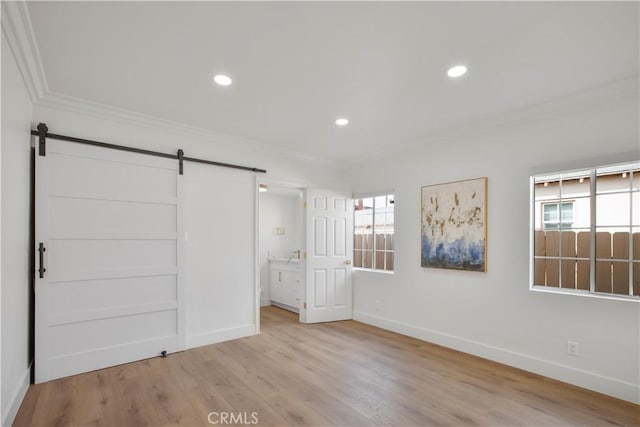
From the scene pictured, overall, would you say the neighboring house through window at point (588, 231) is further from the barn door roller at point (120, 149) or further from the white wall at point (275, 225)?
the white wall at point (275, 225)

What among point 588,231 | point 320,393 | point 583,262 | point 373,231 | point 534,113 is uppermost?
point 534,113

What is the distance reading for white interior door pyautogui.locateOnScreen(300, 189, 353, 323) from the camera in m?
5.10

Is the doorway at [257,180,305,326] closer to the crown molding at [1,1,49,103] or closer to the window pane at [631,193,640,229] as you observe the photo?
the crown molding at [1,1,49,103]

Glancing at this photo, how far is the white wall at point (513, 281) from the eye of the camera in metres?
2.80

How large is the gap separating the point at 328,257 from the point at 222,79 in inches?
129

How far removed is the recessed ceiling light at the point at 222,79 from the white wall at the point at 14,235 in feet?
4.29

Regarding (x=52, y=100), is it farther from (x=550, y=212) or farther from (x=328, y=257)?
(x=550, y=212)

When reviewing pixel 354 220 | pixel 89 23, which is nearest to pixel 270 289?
pixel 354 220

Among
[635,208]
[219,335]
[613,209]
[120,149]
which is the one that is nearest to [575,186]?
[613,209]

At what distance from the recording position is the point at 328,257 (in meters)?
5.25

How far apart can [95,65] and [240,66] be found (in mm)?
1153

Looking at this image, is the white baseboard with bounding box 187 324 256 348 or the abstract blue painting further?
the white baseboard with bounding box 187 324 256 348

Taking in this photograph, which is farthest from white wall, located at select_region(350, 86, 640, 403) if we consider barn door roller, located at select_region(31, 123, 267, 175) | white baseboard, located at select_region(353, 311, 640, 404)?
barn door roller, located at select_region(31, 123, 267, 175)

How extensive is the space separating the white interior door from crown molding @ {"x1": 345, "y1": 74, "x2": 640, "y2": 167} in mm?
1446
